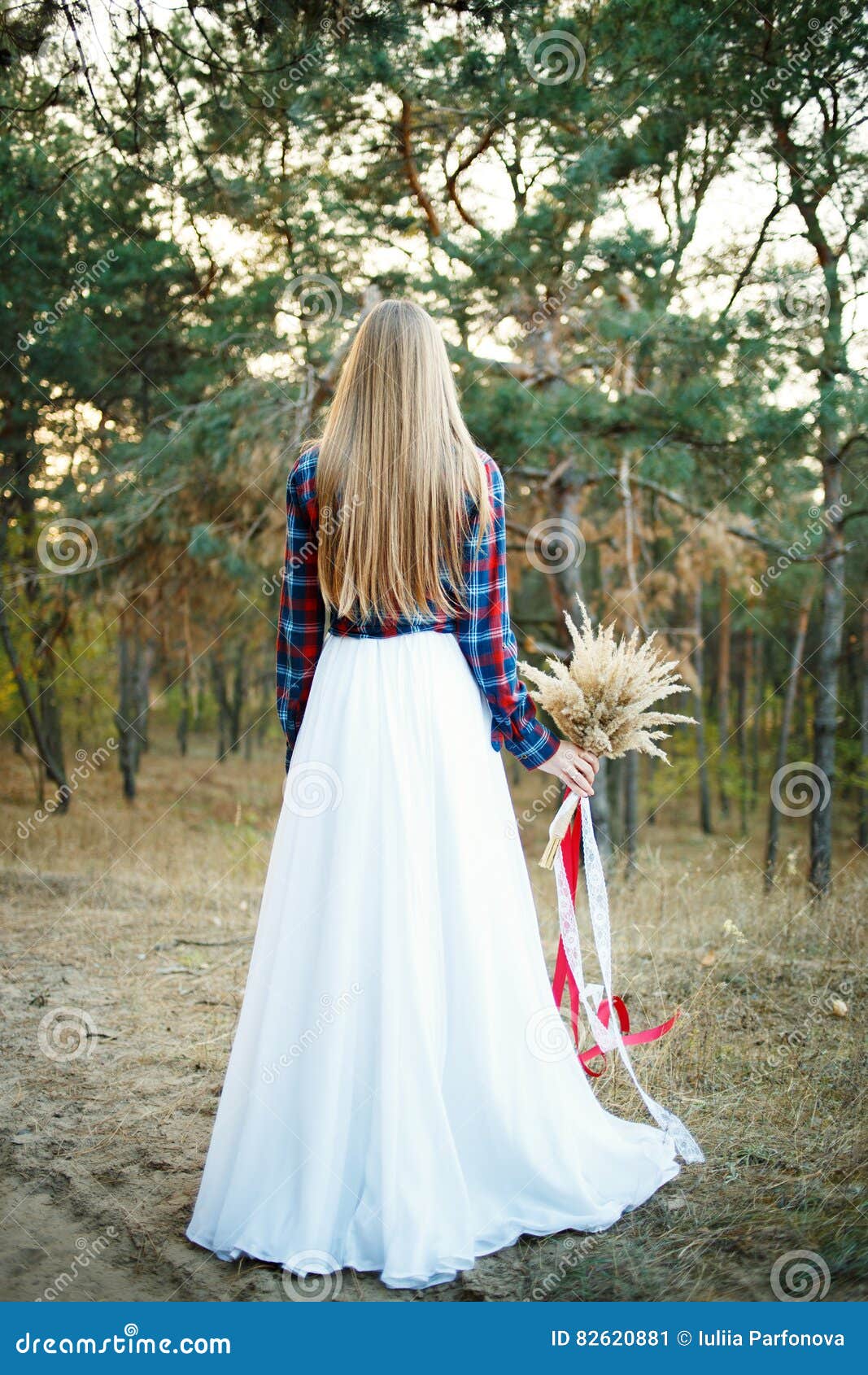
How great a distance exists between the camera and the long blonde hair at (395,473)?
2408mm

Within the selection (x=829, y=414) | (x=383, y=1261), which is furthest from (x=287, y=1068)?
(x=829, y=414)

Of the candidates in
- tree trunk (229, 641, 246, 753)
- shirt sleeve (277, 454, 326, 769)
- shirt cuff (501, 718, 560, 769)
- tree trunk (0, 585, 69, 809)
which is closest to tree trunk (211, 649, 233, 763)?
tree trunk (229, 641, 246, 753)

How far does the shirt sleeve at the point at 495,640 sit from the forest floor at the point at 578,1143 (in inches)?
49.3


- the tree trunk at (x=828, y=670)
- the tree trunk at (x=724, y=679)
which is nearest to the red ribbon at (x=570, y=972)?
the tree trunk at (x=828, y=670)

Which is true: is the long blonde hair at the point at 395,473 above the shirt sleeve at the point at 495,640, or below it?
above

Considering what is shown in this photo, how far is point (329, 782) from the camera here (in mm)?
2490

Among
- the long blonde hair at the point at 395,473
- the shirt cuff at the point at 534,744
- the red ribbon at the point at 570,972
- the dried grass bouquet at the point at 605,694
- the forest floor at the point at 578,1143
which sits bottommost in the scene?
the forest floor at the point at 578,1143

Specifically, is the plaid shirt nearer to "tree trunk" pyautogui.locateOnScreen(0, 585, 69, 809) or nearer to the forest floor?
the forest floor

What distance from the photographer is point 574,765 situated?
8.82ft

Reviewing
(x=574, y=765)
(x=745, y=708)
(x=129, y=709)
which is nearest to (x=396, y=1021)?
(x=574, y=765)

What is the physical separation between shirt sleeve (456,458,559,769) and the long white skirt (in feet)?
0.16

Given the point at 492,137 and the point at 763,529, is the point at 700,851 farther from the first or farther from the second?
the point at 492,137

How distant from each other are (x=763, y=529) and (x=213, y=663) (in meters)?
10.2

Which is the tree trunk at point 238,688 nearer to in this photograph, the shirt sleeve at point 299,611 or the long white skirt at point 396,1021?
the shirt sleeve at point 299,611
